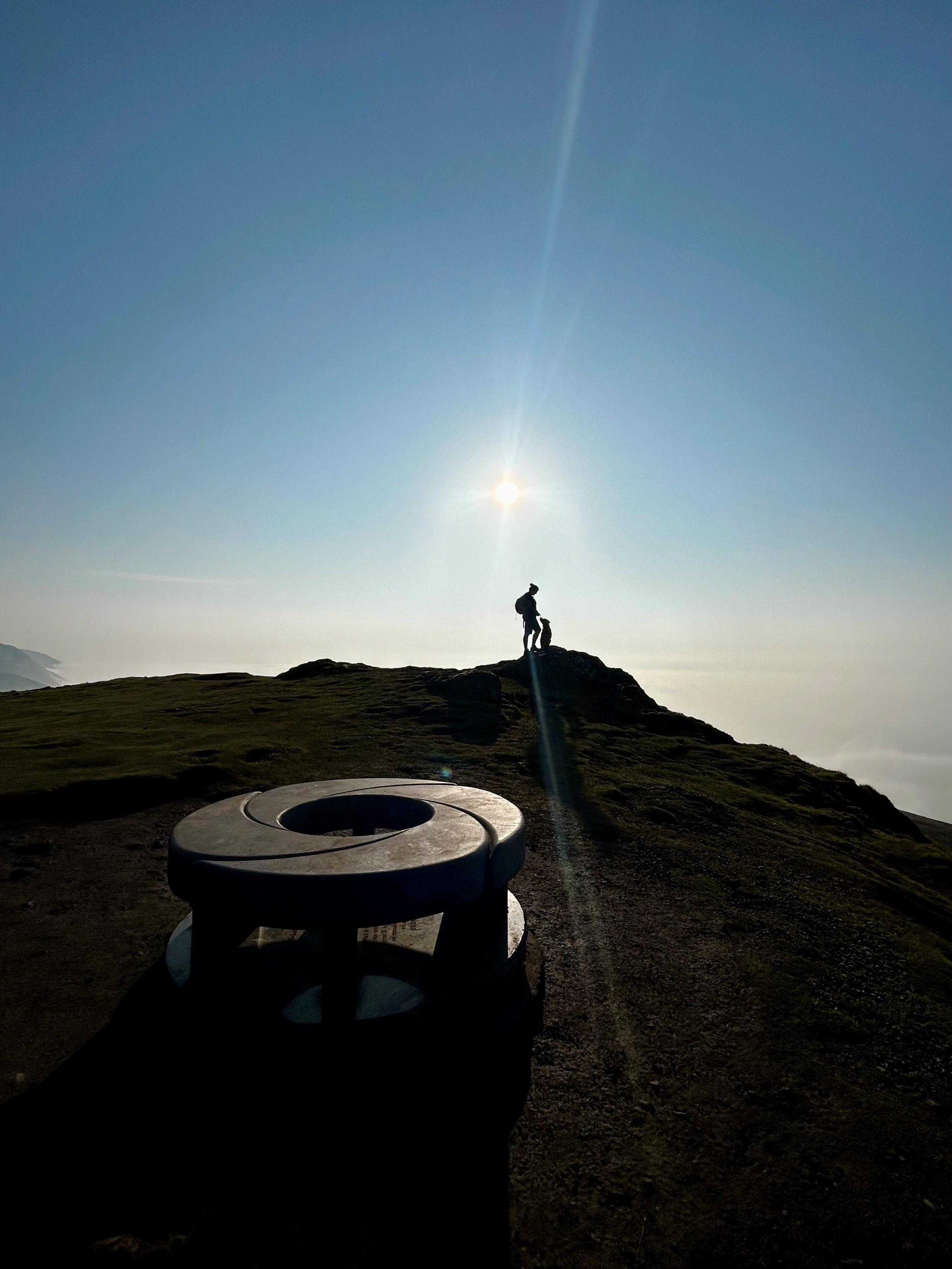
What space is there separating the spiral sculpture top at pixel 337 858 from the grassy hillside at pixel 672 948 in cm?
181

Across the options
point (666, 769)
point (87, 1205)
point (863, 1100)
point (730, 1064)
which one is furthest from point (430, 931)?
point (666, 769)

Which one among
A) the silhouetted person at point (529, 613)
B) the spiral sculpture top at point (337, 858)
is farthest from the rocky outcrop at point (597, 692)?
the spiral sculpture top at point (337, 858)

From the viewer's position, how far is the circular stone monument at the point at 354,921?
5363mm

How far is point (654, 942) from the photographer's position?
8.11 metres

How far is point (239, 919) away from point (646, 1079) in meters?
4.09

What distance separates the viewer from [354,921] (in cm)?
523

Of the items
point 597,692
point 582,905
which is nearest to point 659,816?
point 582,905

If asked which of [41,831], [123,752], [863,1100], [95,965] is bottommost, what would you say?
[863,1100]

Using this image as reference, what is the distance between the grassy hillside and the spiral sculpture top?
5.94 feet

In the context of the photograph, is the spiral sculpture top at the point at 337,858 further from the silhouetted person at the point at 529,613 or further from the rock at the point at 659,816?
the silhouetted person at the point at 529,613

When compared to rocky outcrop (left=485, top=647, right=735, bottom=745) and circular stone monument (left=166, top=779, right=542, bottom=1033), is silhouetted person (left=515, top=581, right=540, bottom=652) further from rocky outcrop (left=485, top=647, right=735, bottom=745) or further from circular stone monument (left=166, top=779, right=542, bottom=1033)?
circular stone monument (left=166, top=779, right=542, bottom=1033)

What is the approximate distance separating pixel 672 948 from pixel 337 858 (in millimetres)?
4898

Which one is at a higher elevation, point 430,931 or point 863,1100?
point 430,931

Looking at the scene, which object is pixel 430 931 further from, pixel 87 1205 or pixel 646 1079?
pixel 87 1205
